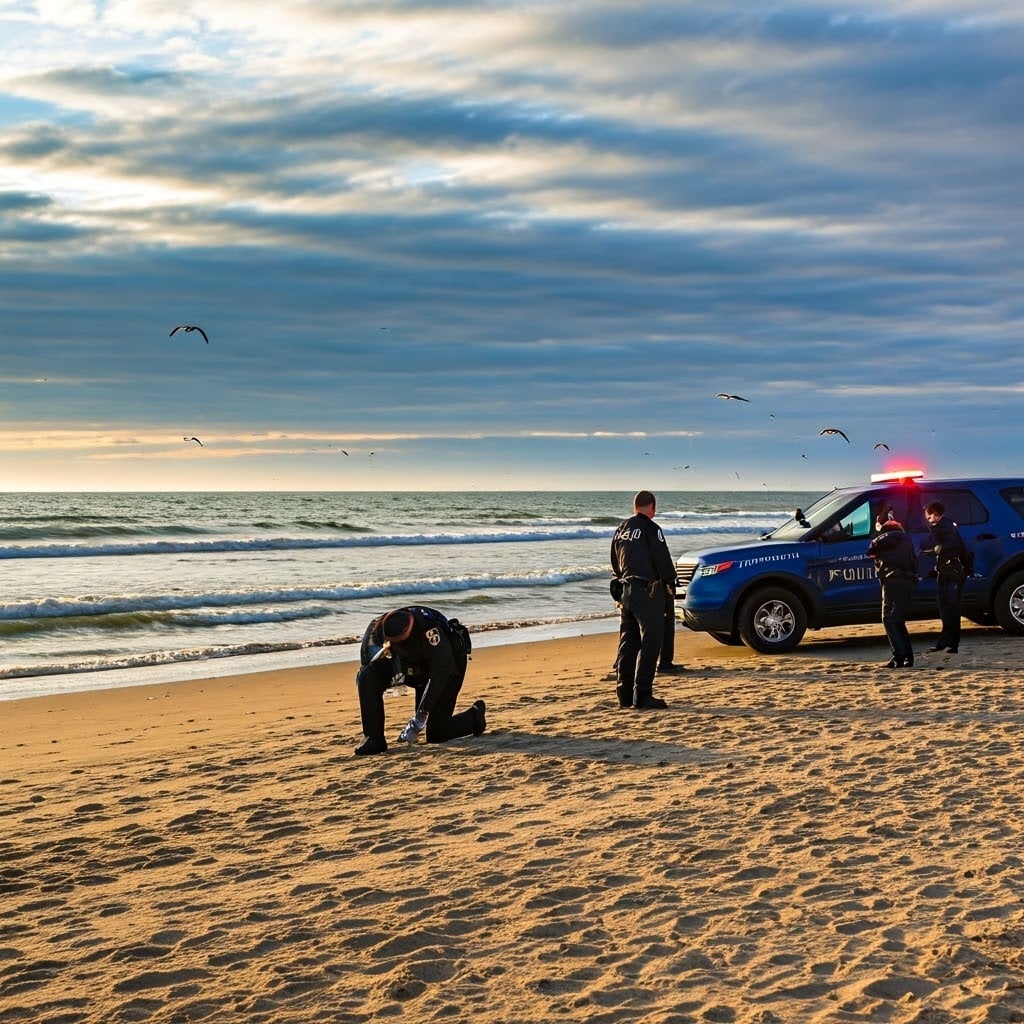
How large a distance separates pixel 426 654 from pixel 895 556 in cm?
525

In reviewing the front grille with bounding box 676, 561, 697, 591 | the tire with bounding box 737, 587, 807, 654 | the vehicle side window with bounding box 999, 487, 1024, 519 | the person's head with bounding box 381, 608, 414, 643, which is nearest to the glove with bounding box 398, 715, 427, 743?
the person's head with bounding box 381, 608, 414, 643

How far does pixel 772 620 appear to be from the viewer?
13688mm

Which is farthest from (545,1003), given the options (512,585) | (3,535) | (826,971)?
(3,535)

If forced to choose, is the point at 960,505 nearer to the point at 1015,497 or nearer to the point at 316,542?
the point at 1015,497

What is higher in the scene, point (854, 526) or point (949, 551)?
point (854, 526)

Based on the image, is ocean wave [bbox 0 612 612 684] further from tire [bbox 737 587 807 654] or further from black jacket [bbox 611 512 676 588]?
black jacket [bbox 611 512 676 588]

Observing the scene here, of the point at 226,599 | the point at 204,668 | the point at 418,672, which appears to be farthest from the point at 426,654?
the point at 226,599

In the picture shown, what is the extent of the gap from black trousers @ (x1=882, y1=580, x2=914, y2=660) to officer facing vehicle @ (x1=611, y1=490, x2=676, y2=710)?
269cm

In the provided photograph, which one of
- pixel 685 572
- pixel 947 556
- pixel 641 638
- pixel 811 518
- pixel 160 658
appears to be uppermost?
pixel 811 518

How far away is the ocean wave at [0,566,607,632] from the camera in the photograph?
20812mm

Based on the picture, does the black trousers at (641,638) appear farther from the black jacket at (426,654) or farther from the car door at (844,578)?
the car door at (844,578)

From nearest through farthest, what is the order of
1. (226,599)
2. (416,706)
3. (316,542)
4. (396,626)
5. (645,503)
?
1. (396,626)
2. (416,706)
3. (645,503)
4. (226,599)
5. (316,542)

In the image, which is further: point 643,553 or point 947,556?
point 947,556

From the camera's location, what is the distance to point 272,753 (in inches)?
354
